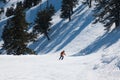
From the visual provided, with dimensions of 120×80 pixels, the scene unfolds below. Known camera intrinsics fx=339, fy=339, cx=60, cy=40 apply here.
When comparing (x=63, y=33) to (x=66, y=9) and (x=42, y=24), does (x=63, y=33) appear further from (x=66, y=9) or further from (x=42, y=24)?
(x=66, y=9)

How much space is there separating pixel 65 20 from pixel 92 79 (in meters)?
77.1

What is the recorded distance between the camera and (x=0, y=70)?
29.8 m

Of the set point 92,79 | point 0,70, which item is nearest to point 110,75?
point 92,79

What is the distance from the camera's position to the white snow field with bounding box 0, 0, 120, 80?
26.5m

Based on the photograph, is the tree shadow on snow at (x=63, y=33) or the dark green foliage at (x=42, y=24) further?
the dark green foliage at (x=42, y=24)

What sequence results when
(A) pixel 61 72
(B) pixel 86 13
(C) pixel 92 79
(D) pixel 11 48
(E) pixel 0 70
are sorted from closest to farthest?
(C) pixel 92 79
(A) pixel 61 72
(E) pixel 0 70
(D) pixel 11 48
(B) pixel 86 13

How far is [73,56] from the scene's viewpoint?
45.4 metres

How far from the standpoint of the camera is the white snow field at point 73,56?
1045 inches

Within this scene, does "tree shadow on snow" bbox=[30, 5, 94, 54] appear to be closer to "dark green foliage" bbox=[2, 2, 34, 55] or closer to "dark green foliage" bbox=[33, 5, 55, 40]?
"dark green foliage" bbox=[33, 5, 55, 40]

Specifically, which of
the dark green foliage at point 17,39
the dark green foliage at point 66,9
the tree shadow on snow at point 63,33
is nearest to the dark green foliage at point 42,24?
the tree shadow on snow at point 63,33

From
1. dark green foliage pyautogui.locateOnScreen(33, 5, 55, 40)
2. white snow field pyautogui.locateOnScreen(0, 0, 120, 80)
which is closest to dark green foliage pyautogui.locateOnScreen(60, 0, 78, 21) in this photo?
white snow field pyautogui.locateOnScreen(0, 0, 120, 80)

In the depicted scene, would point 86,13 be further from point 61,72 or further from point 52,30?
point 61,72

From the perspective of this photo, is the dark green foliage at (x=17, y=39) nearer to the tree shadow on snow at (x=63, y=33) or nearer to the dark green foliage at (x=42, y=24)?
the tree shadow on snow at (x=63, y=33)

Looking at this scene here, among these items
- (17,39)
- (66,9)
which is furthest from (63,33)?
(17,39)
